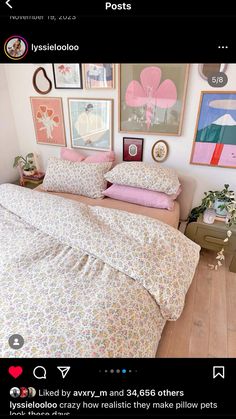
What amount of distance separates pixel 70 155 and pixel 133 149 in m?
0.61

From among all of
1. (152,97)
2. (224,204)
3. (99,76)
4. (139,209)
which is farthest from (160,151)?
(99,76)

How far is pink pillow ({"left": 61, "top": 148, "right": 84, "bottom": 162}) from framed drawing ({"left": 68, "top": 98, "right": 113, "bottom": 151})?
10 cm

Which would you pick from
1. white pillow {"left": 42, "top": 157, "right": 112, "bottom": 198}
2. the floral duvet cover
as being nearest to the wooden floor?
the floral duvet cover

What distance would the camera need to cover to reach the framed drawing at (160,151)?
6.15 feet

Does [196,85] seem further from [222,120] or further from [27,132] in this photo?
[27,132]

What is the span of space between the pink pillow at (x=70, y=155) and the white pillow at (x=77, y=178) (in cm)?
14

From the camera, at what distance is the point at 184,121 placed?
68.4 inches
